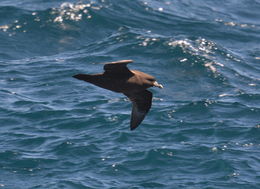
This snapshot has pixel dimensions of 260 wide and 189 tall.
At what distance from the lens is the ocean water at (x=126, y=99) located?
64.1 ft

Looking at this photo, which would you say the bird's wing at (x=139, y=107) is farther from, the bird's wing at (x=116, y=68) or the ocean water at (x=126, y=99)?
the ocean water at (x=126, y=99)

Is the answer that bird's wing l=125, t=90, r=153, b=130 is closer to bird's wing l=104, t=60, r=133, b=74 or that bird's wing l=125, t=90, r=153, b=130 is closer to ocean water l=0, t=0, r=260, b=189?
bird's wing l=104, t=60, r=133, b=74

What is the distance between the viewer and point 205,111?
22.3 m

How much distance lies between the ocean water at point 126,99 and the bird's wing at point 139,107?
14.6ft

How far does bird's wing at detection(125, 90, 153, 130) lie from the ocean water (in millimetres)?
4463

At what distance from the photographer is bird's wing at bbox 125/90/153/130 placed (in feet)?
48.2

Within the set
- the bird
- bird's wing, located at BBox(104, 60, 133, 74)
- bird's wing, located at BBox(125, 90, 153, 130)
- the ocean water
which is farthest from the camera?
the ocean water

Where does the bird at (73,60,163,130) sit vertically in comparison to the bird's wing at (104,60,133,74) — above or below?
below

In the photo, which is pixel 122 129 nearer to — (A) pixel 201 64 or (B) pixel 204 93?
(B) pixel 204 93

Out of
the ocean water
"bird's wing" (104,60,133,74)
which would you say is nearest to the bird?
"bird's wing" (104,60,133,74)

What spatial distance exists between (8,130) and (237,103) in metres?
7.62

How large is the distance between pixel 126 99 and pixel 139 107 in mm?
7992

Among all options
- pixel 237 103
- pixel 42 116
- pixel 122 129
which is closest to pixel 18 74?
pixel 42 116

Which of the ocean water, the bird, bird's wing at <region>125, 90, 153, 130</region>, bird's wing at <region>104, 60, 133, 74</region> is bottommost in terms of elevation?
the ocean water
